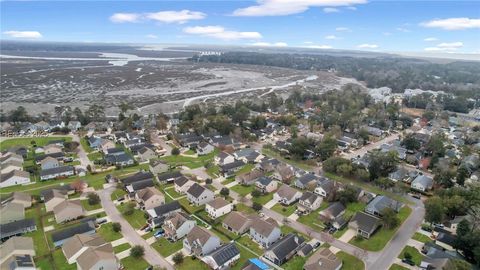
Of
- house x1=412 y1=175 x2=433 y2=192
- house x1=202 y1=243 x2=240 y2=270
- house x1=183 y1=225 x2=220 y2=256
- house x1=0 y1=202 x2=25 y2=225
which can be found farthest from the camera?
house x1=412 y1=175 x2=433 y2=192

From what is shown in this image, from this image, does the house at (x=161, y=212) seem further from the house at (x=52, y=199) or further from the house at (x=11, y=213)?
the house at (x=11, y=213)

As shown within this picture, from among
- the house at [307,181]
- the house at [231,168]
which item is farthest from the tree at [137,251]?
the house at [307,181]

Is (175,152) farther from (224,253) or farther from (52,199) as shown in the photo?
(224,253)

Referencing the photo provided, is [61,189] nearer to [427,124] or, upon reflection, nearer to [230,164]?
[230,164]

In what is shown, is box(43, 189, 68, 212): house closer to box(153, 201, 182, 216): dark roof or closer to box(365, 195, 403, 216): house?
box(153, 201, 182, 216): dark roof

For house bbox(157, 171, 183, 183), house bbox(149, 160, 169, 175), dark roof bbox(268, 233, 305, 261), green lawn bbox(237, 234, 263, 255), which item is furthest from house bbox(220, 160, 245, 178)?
dark roof bbox(268, 233, 305, 261)

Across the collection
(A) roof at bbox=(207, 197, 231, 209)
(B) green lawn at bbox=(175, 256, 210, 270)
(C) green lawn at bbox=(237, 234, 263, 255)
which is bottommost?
(B) green lawn at bbox=(175, 256, 210, 270)
